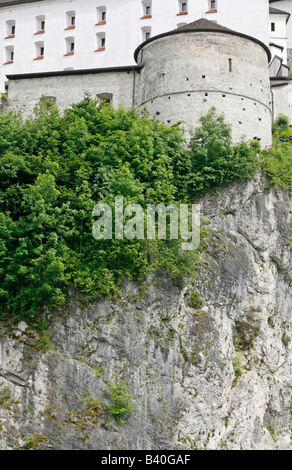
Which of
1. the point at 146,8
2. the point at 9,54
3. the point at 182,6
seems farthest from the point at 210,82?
the point at 9,54

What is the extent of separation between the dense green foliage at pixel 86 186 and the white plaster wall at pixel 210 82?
53.9 inches

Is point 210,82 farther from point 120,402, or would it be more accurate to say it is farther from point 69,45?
point 69,45

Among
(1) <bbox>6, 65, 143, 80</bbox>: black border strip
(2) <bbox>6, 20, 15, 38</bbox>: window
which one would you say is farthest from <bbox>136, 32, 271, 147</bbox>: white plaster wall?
(2) <bbox>6, 20, 15, 38</bbox>: window

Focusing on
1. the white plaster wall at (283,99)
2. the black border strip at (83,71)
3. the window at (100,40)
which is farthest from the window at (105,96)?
the window at (100,40)

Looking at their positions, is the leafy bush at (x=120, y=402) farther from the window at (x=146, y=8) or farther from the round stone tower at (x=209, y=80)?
the window at (x=146, y=8)

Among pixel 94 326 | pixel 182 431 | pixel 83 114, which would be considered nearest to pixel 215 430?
pixel 182 431

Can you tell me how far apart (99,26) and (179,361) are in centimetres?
2896

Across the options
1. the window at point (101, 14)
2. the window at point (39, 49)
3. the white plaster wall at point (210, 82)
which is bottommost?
the white plaster wall at point (210, 82)

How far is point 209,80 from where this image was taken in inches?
1276

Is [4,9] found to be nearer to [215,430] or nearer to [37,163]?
[37,163]

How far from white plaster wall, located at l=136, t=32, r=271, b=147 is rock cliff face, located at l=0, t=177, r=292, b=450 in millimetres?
4733

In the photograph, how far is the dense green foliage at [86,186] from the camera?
25.7 metres

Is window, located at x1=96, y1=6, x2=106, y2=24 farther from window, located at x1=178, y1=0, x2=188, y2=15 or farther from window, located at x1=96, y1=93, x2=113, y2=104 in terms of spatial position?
window, located at x1=96, y1=93, x2=113, y2=104

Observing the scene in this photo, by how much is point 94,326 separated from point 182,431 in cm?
506
